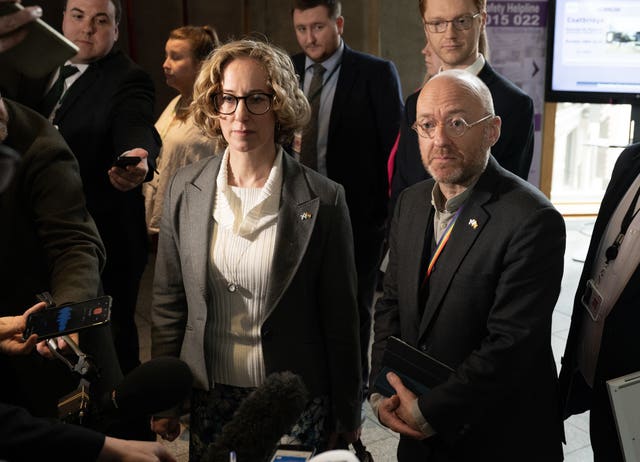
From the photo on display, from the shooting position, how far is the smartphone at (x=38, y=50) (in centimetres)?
104

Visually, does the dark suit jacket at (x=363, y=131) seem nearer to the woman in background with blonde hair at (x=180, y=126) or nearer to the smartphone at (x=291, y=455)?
the woman in background with blonde hair at (x=180, y=126)

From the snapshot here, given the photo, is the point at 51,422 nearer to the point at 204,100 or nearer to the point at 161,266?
the point at 161,266

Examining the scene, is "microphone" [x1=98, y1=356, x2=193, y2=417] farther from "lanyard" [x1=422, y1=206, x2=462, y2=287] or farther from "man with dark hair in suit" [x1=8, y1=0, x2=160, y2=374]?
"man with dark hair in suit" [x1=8, y1=0, x2=160, y2=374]

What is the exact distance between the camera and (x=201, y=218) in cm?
207

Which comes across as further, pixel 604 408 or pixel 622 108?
pixel 622 108

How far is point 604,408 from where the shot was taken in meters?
2.13

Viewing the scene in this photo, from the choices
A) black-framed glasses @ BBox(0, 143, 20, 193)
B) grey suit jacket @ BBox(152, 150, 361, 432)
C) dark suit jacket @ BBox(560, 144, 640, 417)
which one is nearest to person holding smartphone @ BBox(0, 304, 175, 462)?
black-framed glasses @ BBox(0, 143, 20, 193)

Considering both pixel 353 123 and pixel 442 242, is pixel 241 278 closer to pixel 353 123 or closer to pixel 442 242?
pixel 442 242

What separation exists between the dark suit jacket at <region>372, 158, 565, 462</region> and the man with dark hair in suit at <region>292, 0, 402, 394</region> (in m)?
1.54

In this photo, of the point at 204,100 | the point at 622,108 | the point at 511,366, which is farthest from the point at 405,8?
the point at 511,366

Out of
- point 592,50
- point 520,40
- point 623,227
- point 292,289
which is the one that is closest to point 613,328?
point 623,227

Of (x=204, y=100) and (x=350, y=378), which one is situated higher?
(x=204, y=100)

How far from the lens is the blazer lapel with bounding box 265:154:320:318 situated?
2.02 m

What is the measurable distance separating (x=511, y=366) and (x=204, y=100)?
112 cm
